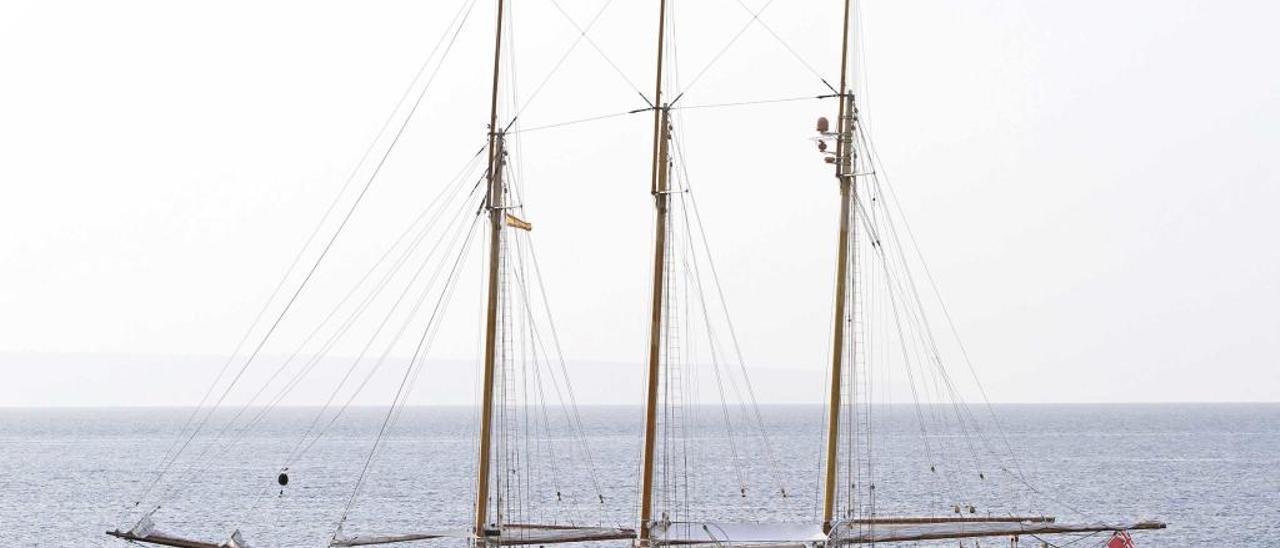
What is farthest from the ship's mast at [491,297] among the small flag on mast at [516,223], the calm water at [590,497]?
the calm water at [590,497]

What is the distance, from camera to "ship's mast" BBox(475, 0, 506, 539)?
57969 millimetres

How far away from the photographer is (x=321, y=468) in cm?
19912

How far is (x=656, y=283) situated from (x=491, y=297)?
17.3 ft

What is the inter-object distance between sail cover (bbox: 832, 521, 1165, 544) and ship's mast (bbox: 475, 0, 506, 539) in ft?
36.6

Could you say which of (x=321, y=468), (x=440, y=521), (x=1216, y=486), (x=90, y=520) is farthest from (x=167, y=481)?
(x=1216, y=486)

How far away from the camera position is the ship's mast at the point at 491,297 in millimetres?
57969

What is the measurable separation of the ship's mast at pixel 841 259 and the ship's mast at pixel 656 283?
558 centimetres

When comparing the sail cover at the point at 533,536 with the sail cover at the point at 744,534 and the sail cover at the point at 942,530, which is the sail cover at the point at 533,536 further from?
the sail cover at the point at 942,530

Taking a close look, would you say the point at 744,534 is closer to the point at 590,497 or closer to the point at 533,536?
the point at 533,536

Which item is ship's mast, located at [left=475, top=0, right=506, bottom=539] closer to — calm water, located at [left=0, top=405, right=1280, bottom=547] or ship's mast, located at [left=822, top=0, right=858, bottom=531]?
ship's mast, located at [left=822, top=0, right=858, bottom=531]

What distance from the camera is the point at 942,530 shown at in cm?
6206

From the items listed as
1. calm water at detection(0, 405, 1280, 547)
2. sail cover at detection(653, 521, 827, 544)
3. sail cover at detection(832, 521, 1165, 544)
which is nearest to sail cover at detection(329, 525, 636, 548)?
sail cover at detection(653, 521, 827, 544)

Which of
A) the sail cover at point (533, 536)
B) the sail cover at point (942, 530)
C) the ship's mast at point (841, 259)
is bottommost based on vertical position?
the sail cover at point (533, 536)

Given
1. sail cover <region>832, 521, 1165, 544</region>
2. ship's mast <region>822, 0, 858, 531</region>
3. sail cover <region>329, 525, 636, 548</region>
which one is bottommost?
sail cover <region>329, 525, 636, 548</region>
